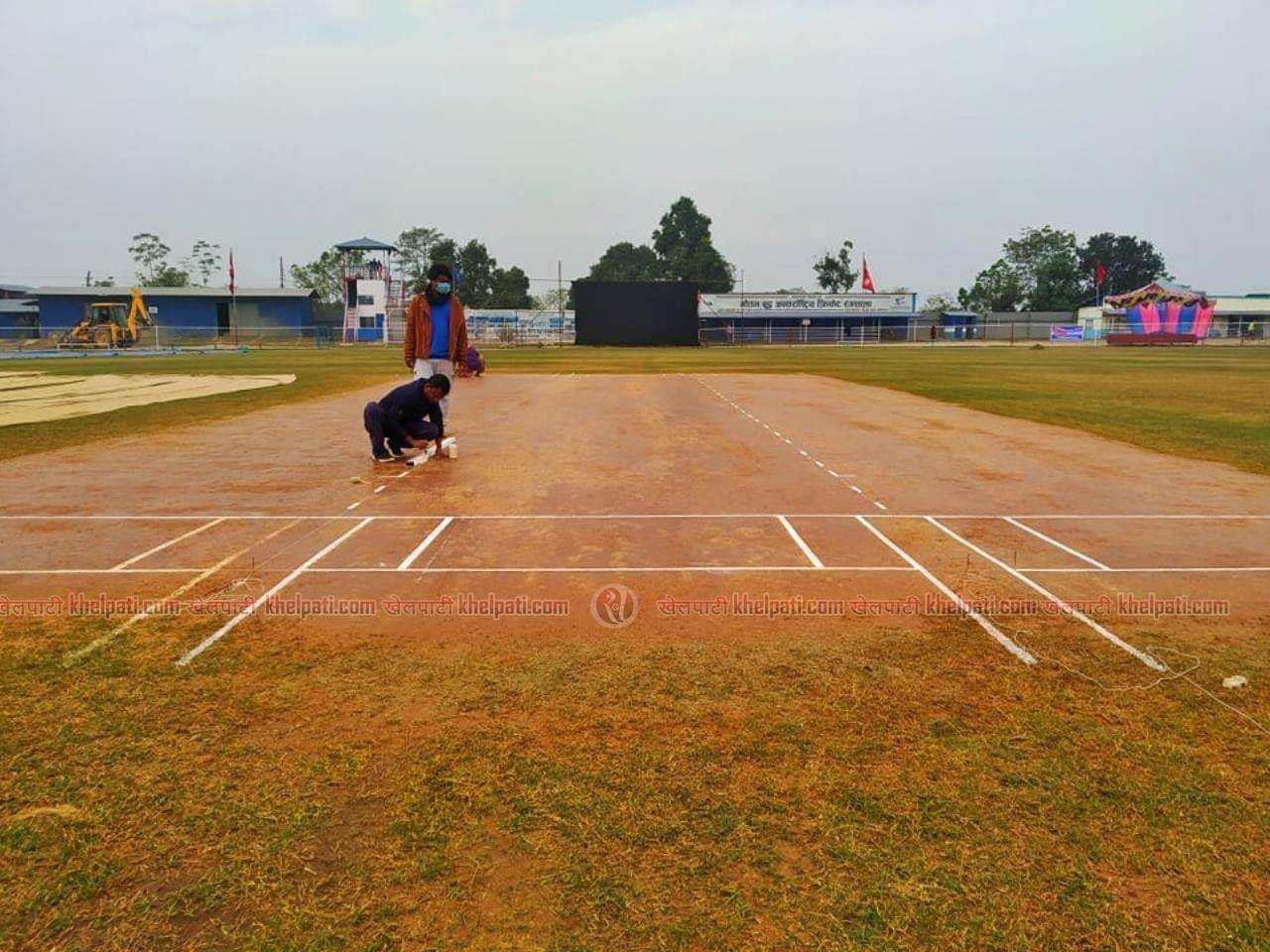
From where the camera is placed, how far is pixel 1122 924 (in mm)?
2562

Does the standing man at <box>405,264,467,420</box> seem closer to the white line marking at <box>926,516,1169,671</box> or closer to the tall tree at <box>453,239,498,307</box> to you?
the white line marking at <box>926,516,1169,671</box>

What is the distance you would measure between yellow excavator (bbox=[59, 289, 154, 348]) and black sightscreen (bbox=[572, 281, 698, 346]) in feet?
104

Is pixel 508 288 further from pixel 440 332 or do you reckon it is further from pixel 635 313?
pixel 440 332

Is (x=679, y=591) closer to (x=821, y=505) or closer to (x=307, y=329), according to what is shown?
(x=821, y=505)

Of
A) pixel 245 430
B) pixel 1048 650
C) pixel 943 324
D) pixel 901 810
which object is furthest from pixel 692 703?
pixel 943 324

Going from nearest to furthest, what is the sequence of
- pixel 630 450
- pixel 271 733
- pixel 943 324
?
pixel 271 733 < pixel 630 450 < pixel 943 324

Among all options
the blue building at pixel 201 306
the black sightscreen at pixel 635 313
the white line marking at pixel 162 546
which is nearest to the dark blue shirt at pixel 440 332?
the white line marking at pixel 162 546

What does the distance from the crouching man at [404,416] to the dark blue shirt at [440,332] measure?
15.3 inches

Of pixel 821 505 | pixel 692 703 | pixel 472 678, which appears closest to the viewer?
pixel 692 703

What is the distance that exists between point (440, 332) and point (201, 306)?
72130 mm

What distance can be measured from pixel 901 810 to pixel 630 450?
9185 millimetres

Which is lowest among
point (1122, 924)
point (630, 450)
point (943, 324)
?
A: point (1122, 924)

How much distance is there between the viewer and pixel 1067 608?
5.43 m

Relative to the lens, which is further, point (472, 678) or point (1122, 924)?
point (472, 678)
